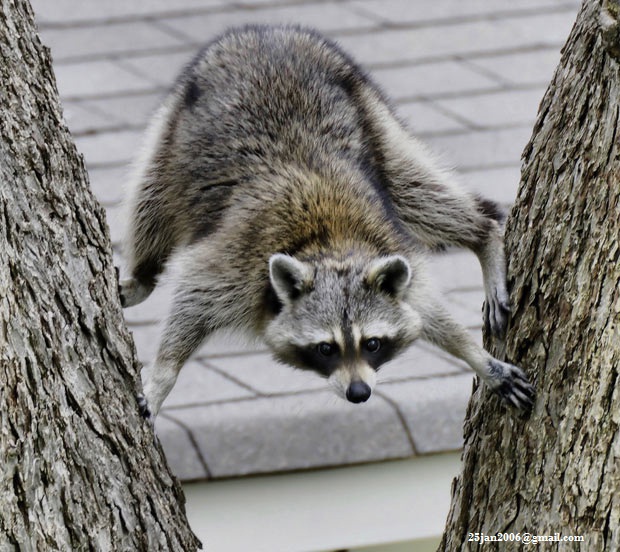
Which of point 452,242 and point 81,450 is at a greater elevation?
point 81,450

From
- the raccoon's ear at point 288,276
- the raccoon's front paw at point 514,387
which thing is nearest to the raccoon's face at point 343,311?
the raccoon's ear at point 288,276

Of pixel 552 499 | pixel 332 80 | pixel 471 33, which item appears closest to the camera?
pixel 552 499

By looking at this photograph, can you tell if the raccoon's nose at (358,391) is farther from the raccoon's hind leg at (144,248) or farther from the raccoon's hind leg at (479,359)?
the raccoon's hind leg at (144,248)

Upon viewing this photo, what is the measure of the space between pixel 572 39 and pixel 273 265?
1.31 meters

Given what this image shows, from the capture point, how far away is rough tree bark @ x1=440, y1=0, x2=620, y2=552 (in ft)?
8.87

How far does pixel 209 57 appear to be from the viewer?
458 cm

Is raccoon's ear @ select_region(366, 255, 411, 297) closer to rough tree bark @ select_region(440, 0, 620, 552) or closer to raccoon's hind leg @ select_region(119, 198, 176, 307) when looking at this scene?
rough tree bark @ select_region(440, 0, 620, 552)

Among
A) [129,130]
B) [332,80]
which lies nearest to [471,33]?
[129,130]

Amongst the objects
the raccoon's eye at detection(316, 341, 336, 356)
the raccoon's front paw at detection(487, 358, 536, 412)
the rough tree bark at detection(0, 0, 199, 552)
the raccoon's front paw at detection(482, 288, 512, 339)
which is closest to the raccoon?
the raccoon's eye at detection(316, 341, 336, 356)

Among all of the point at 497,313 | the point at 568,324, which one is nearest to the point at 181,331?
the point at 497,313

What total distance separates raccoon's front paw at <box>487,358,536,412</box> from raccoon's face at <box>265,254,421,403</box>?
900 mm

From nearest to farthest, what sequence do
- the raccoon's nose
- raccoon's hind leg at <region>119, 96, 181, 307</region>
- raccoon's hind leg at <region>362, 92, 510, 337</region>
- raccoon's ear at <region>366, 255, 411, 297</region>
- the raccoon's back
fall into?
the raccoon's nose → raccoon's ear at <region>366, 255, 411, 297</region> → the raccoon's back → raccoon's hind leg at <region>362, 92, 510, 337</region> → raccoon's hind leg at <region>119, 96, 181, 307</region>

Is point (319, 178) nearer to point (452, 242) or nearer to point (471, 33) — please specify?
point (452, 242)

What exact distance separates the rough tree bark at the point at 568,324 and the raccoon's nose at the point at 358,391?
30.7 inches
